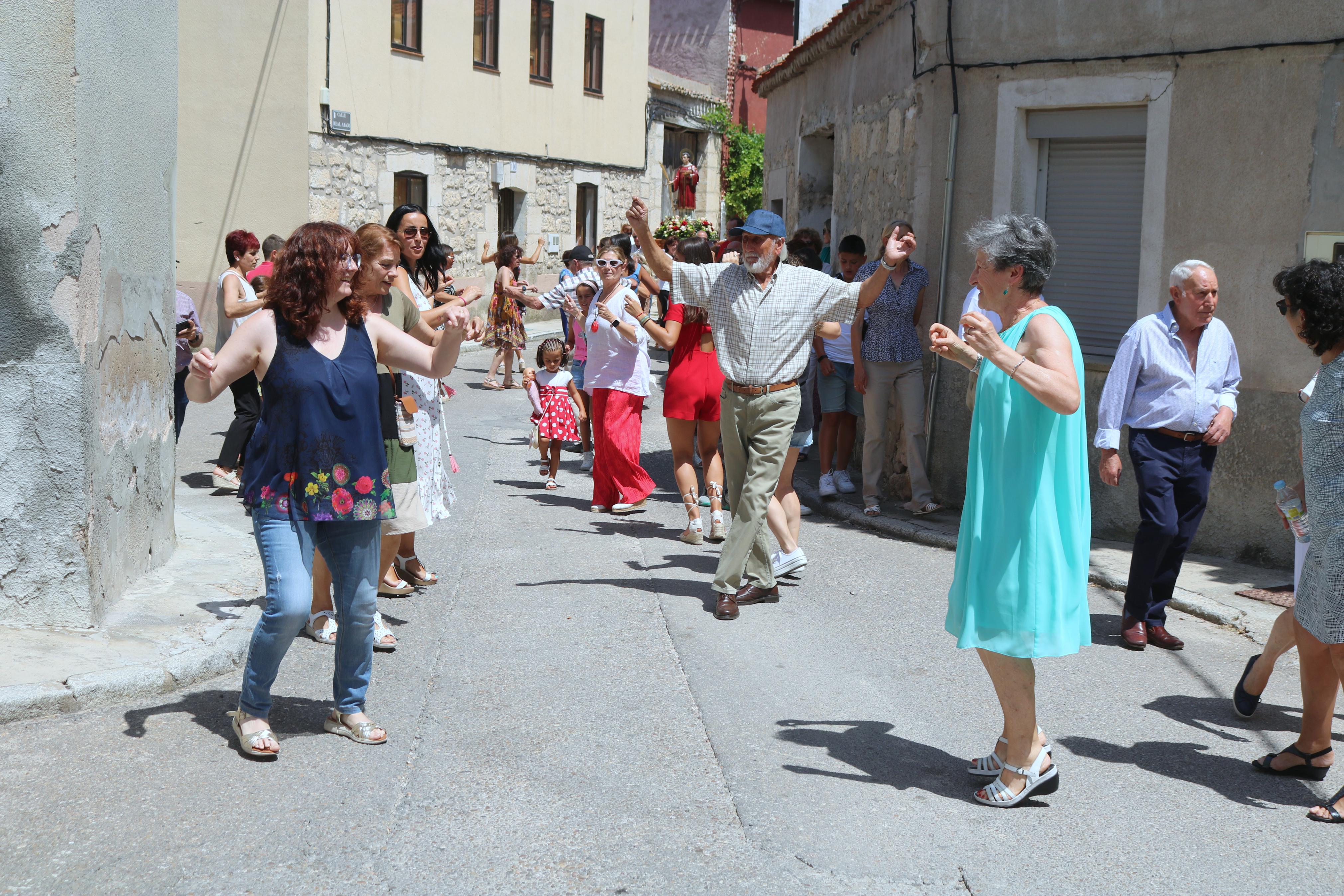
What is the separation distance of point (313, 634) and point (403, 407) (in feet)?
3.79

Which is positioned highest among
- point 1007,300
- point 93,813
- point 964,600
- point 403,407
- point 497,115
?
point 497,115

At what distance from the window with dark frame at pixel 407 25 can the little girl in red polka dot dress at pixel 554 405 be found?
13666 millimetres

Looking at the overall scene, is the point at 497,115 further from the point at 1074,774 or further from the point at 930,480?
the point at 1074,774

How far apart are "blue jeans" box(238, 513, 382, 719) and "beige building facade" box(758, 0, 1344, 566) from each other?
5552 mm

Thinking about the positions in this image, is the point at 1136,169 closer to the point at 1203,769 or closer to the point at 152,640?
the point at 1203,769

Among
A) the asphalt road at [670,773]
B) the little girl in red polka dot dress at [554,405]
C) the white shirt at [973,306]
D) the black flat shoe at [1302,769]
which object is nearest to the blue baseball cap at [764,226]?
the white shirt at [973,306]

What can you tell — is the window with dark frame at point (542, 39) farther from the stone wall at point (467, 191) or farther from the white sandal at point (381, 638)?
the white sandal at point (381, 638)

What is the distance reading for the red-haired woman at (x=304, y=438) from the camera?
4.36 metres

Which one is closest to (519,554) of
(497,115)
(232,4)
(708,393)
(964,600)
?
(708,393)

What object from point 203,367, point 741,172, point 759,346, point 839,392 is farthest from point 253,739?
point 741,172

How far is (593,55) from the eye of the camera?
28234 millimetres

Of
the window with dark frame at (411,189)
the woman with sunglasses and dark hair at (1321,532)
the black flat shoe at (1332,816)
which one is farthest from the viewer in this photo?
the window with dark frame at (411,189)

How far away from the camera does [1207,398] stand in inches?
244

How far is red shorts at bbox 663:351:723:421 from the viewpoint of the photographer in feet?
27.5
